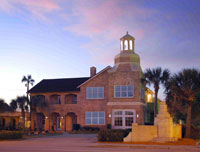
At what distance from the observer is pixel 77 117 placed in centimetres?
4591

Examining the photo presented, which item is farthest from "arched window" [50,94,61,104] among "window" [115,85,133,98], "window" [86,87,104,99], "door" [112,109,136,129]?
"window" [115,85,133,98]

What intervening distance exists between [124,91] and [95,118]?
5.84m

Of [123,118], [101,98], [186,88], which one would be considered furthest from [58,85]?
[186,88]

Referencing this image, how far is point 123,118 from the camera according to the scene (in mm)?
41094

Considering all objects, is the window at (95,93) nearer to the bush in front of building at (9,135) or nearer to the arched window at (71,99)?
the arched window at (71,99)

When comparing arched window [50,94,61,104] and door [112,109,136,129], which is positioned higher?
arched window [50,94,61,104]

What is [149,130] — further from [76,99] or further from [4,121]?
[4,121]

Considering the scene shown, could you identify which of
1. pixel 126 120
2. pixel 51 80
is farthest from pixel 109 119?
pixel 51 80

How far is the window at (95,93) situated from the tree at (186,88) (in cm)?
1644

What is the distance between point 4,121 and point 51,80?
42.6ft

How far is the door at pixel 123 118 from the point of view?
4084 cm

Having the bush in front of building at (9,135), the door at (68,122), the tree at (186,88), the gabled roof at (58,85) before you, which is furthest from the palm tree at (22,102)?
the tree at (186,88)

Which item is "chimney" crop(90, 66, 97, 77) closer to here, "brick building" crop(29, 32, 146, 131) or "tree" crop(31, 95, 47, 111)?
"brick building" crop(29, 32, 146, 131)

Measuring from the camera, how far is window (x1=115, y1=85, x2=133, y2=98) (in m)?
41.2
